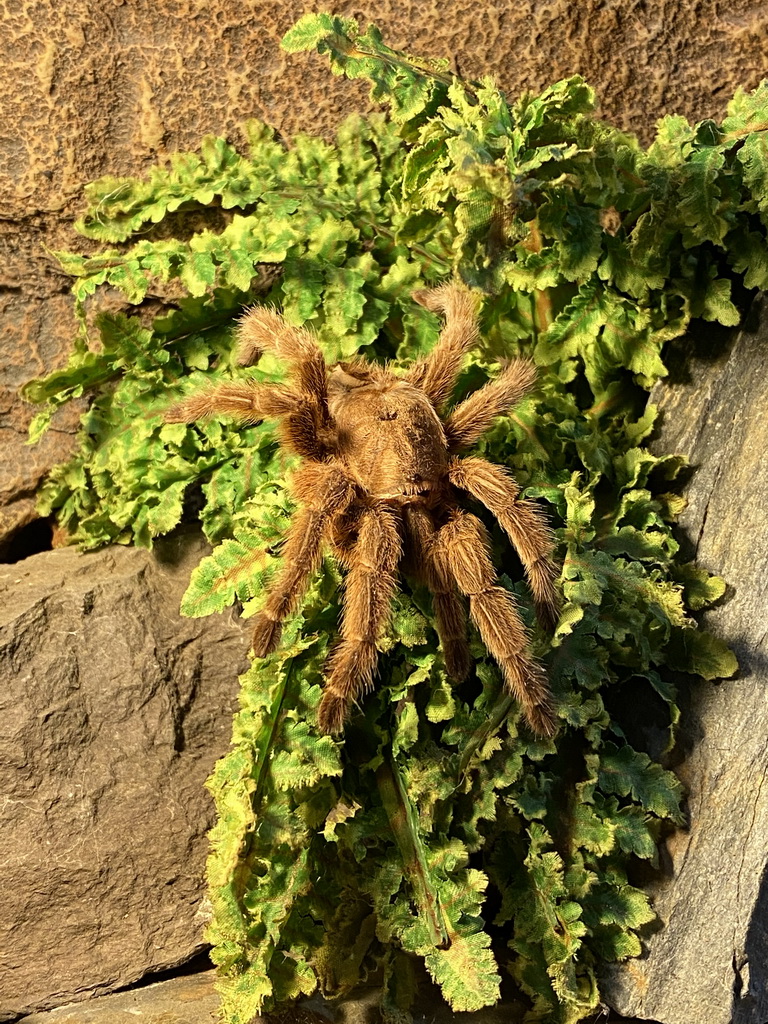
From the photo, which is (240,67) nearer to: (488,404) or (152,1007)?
(488,404)

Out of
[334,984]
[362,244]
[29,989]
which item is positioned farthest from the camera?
[362,244]

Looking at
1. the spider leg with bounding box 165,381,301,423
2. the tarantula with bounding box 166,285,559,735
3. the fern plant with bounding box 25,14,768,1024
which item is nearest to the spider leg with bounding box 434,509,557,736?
the tarantula with bounding box 166,285,559,735

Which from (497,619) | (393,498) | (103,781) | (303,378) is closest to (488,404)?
(393,498)

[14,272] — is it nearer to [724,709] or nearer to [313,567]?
[313,567]

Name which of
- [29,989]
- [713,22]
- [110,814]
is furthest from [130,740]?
[713,22]

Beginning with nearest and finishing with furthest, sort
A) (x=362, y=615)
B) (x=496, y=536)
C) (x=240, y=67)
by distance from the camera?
1. (x=362, y=615)
2. (x=496, y=536)
3. (x=240, y=67)

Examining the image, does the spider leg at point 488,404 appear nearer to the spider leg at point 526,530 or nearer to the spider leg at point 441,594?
the spider leg at point 526,530

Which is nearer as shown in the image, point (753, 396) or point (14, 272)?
point (753, 396)
